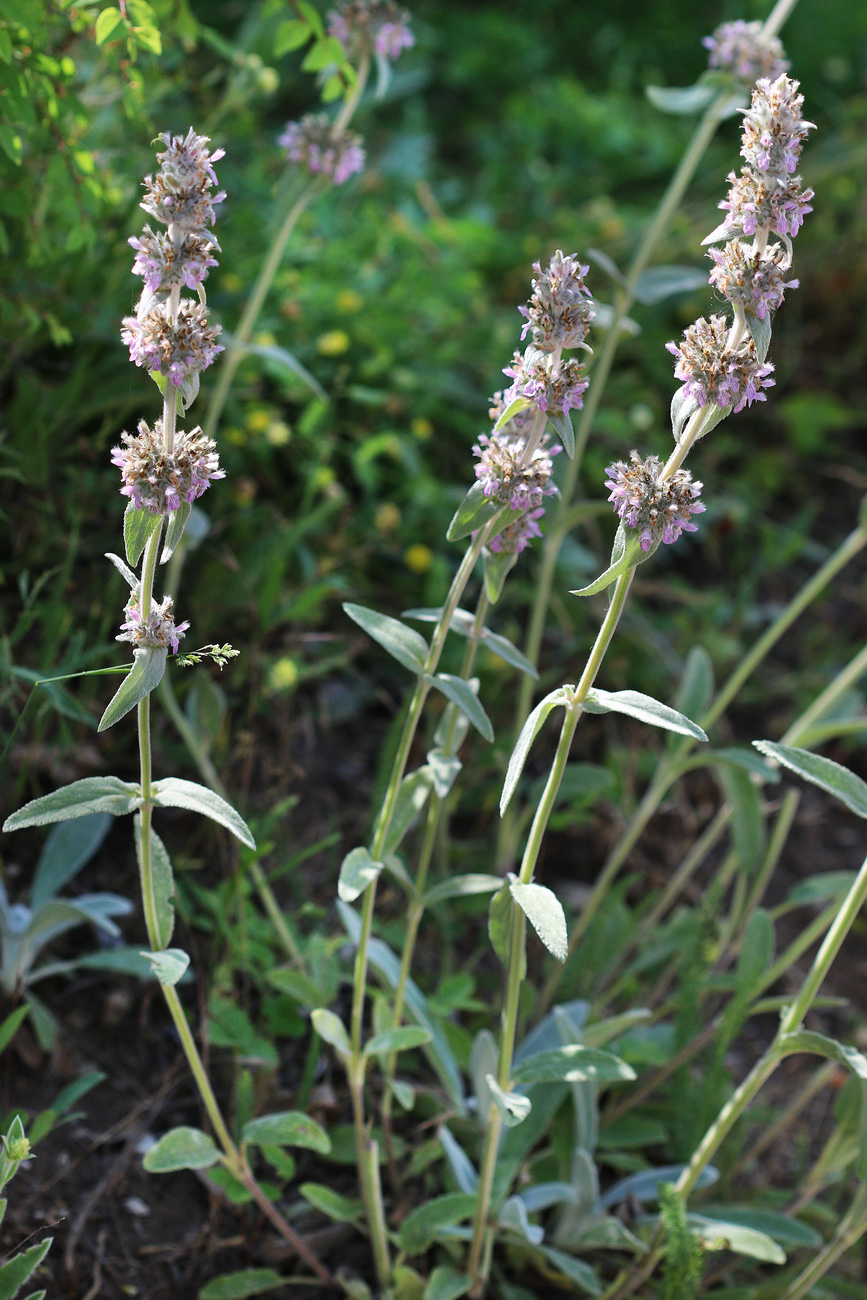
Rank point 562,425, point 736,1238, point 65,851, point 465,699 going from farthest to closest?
point 65,851
point 736,1238
point 465,699
point 562,425

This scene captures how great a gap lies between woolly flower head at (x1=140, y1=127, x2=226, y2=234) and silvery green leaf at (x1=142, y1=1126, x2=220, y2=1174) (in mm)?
1019

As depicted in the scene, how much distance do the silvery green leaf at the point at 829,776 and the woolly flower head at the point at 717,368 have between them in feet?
1.17

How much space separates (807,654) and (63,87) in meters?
2.20

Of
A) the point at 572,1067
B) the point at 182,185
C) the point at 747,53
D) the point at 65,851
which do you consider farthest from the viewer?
the point at 747,53

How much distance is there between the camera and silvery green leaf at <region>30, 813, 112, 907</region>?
1.73 m

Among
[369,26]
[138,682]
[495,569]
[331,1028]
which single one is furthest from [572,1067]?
[369,26]

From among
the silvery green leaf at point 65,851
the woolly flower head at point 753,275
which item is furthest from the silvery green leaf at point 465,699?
the silvery green leaf at point 65,851

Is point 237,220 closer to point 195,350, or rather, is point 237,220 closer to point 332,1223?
point 195,350

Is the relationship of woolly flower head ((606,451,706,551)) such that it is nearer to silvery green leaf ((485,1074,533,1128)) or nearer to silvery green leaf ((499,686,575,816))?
silvery green leaf ((499,686,575,816))

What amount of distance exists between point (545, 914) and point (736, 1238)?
2.19 feet

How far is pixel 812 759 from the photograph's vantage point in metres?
1.23

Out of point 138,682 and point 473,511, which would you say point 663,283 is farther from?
point 138,682

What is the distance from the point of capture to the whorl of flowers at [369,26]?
70.9 inches

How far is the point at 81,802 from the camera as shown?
118 centimetres
